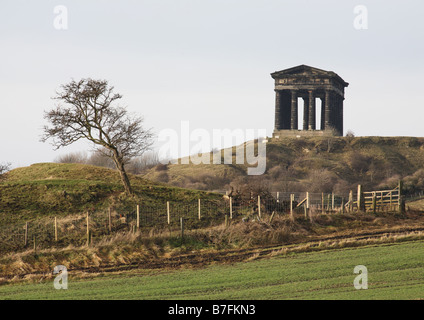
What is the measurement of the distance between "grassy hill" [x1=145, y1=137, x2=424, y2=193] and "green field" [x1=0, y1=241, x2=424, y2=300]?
5219 centimetres

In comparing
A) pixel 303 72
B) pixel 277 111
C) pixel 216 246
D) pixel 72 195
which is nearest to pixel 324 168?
pixel 277 111

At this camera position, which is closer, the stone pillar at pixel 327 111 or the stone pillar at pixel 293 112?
the stone pillar at pixel 327 111

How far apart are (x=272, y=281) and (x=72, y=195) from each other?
27046 millimetres

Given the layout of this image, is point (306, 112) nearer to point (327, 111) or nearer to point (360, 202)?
point (327, 111)

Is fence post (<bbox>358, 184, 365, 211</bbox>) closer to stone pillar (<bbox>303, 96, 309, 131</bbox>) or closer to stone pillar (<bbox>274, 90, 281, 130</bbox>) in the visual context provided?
stone pillar (<bbox>274, 90, 281, 130</bbox>)

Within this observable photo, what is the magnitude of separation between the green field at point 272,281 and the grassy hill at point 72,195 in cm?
1774

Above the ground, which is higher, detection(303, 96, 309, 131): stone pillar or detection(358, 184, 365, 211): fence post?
detection(303, 96, 309, 131): stone pillar

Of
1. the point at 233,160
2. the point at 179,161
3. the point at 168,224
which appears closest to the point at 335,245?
the point at 168,224

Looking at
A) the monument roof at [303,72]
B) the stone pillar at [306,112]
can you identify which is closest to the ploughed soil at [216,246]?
the monument roof at [303,72]

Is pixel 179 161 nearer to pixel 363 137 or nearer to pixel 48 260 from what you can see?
pixel 363 137

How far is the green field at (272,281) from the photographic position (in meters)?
23.0

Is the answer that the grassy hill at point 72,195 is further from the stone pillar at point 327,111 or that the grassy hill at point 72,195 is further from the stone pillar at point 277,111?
the stone pillar at point 327,111

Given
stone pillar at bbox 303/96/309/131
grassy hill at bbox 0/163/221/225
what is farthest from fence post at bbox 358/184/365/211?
stone pillar at bbox 303/96/309/131

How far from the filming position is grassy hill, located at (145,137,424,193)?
89.4 metres
